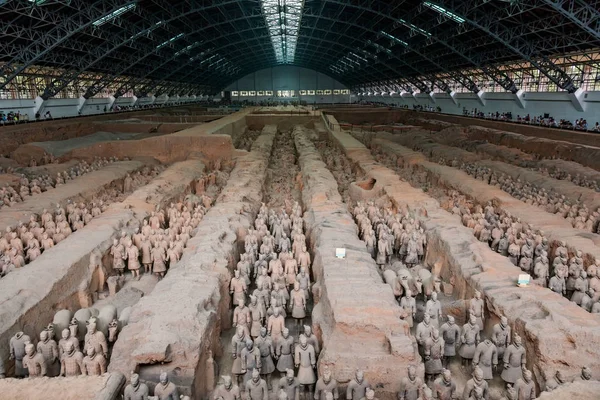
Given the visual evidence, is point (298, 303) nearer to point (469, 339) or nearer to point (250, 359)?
point (250, 359)

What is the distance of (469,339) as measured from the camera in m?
4.77

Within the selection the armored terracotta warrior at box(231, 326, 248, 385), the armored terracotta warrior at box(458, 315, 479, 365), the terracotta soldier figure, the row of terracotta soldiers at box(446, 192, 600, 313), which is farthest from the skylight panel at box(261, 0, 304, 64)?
the terracotta soldier figure

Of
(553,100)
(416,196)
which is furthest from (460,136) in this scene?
(416,196)

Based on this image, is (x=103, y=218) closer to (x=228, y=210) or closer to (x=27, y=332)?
(x=228, y=210)

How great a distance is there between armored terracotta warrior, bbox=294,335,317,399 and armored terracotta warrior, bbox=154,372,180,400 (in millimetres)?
1243

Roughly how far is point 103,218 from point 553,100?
2154cm

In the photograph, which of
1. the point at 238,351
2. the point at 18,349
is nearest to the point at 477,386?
the point at 238,351

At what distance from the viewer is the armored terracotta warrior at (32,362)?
4.23m

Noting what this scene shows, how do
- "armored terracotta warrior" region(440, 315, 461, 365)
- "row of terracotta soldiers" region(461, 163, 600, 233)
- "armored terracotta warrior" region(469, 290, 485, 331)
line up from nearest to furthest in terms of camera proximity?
"armored terracotta warrior" region(440, 315, 461, 365) → "armored terracotta warrior" region(469, 290, 485, 331) → "row of terracotta soldiers" region(461, 163, 600, 233)

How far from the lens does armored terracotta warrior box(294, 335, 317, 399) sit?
4.36 metres

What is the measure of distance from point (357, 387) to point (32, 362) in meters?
3.09

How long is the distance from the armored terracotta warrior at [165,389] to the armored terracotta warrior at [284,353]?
1273 millimetres

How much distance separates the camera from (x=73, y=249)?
6.49 metres

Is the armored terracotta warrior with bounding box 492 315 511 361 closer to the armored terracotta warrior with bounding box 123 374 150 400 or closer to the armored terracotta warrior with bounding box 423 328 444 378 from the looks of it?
the armored terracotta warrior with bounding box 423 328 444 378
